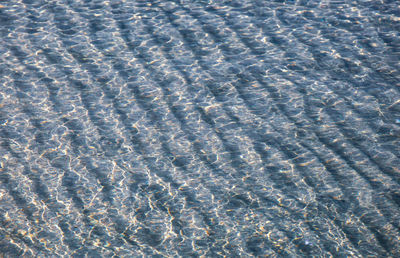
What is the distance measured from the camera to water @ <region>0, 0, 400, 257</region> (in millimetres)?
3719

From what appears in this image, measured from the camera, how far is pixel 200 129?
455cm

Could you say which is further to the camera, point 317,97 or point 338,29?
point 338,29

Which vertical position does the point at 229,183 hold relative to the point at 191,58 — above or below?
below

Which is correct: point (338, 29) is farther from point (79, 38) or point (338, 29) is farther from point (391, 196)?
point (79, 38)

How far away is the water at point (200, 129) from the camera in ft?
12.2

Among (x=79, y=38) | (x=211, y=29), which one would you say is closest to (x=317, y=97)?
(x=211, y=29)

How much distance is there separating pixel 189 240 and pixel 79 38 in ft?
11.3

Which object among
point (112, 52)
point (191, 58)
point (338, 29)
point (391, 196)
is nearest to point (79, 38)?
point (112, 52)

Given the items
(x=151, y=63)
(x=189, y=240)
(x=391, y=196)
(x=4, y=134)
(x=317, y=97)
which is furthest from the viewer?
(x=151, y=63)

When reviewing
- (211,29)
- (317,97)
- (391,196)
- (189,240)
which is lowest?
(189,240)

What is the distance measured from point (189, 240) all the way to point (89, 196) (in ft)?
3.56

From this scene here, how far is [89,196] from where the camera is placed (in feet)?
13.0

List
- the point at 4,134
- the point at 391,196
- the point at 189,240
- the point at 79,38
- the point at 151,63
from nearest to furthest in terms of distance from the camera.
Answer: the point at 189,240 → the point at 391,196 → the point at 4,134 → the point at 151,63 → the point at 79,38

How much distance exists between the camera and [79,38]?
18.7ft
